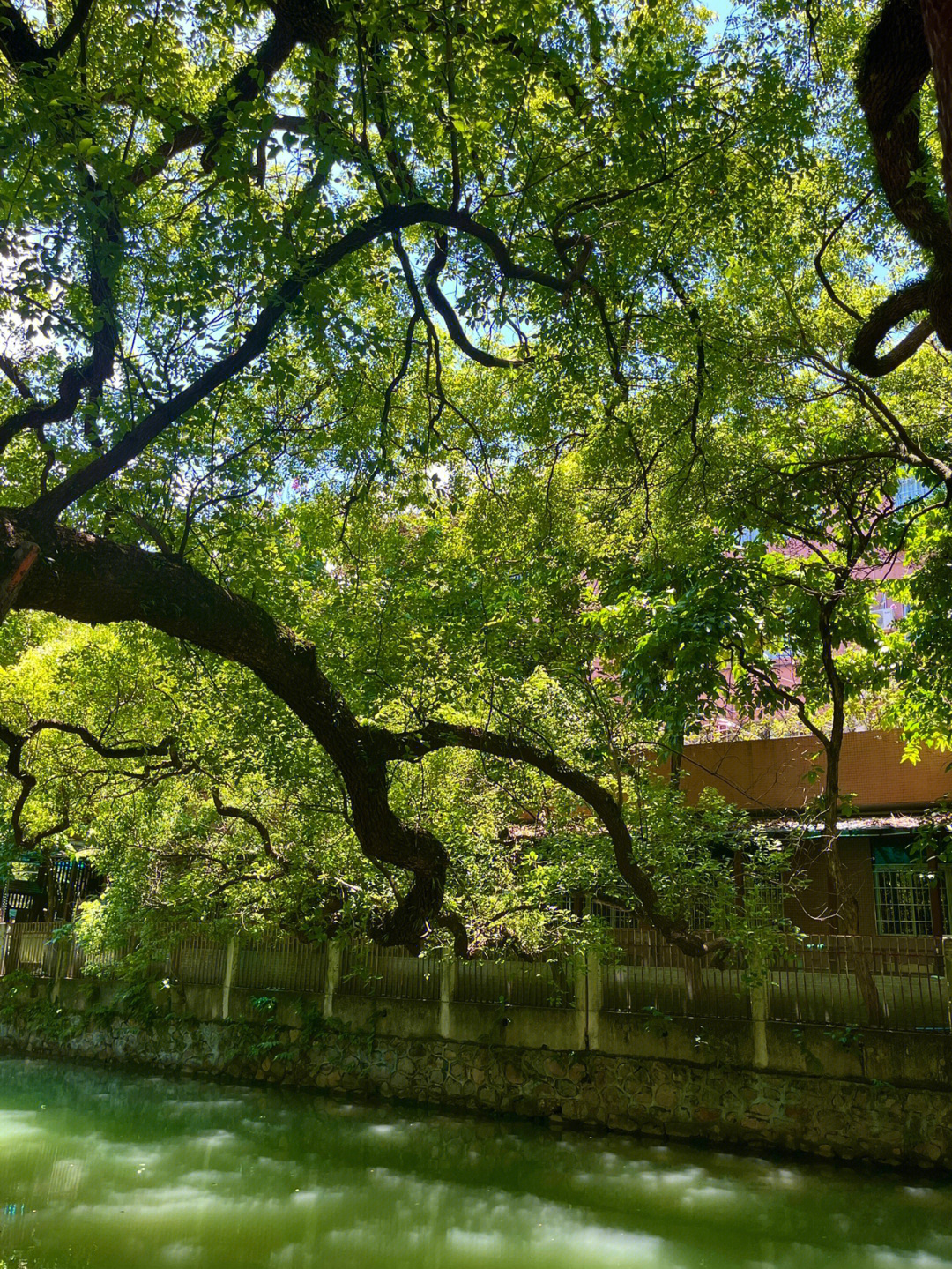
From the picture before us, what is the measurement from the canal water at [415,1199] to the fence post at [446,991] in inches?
39.1

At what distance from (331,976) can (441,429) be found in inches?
294

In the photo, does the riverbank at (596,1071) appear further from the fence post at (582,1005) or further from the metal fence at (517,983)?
the metal fence at (517,983)

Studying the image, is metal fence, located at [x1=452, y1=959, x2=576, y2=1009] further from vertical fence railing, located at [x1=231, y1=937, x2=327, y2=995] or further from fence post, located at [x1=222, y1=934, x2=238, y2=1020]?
fence post, located at [x1=222, y1=934, x2=238, y2=1020]

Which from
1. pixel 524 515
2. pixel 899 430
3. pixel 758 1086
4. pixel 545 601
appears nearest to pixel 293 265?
pixel 899 430

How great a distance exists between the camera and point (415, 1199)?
808cm

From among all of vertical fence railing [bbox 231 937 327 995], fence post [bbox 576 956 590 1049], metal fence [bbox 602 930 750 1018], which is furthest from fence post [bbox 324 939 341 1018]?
metal fence [bbox 602 930 750 1018]

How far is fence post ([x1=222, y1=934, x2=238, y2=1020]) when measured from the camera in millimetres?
13180

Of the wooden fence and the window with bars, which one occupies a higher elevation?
the window with bars

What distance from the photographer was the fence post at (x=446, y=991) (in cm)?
1143

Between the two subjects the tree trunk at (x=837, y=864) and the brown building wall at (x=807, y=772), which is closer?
the tree trunk at (x=837, y=864)

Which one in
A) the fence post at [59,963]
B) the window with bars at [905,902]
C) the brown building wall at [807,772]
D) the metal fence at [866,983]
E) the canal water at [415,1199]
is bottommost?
the canal water at [415,1199]

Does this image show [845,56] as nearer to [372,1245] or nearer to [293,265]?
[293,265]

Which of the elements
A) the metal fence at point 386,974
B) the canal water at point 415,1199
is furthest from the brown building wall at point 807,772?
the canal water at point 415,1199

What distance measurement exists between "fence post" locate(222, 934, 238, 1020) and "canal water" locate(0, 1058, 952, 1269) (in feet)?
7.71
